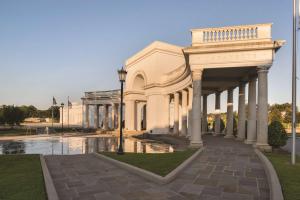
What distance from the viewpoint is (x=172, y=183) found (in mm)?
7855

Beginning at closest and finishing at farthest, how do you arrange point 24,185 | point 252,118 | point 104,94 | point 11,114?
point 24,185, point 252,118, point 11,114, point 104,94

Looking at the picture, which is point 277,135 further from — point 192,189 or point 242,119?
point 192,189


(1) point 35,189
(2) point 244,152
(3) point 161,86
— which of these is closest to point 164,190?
(1) point 35,189

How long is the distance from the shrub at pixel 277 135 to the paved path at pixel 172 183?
5.65 metres

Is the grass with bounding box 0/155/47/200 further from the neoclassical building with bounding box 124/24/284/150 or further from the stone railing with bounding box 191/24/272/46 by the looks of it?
the stone railing with bounding box 191/24/272/46

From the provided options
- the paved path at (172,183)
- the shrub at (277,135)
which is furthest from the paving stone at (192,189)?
the shrub at (277,135)

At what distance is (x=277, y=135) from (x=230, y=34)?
7.91 m

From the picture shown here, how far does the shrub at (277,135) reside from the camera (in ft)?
51.3

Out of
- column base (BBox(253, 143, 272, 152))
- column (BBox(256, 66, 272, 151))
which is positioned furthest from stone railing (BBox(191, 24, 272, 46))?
column base (BBox(253, 143, 272, 152))

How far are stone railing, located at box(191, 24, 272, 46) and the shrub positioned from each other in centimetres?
631

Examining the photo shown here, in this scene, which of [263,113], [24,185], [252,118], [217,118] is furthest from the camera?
[217,118]

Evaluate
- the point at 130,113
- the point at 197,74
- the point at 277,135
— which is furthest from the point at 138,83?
the point at 277,135

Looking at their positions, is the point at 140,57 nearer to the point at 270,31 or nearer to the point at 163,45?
the point at 163,45

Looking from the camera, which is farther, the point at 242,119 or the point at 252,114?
the point at 242,119
